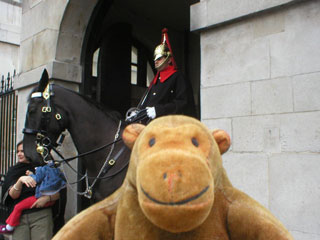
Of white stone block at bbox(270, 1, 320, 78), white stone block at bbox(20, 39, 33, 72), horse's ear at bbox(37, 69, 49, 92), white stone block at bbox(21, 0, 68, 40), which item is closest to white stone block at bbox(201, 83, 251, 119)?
white stone block at bbox(270, 1, 320, 78)

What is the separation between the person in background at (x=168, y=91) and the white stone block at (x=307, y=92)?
98cm

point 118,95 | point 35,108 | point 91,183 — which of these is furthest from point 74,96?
point 118,95

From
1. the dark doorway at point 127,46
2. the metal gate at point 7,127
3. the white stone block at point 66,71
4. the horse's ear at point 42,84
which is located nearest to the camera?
the horse's ear at point 42,84

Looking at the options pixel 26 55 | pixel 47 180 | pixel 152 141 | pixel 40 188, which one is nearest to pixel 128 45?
pixel 26 55

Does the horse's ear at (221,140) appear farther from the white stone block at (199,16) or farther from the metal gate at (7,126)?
the metal gate at (7,126)

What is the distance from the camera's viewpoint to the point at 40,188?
11.3 feet

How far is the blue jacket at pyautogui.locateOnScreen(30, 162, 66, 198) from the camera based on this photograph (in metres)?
3.47

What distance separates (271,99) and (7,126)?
16.5ft

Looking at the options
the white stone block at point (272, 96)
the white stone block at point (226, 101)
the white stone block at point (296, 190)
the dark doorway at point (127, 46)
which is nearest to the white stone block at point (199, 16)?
the white stone block at point (226, 101)

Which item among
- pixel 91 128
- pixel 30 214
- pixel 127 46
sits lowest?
pixel 30 214

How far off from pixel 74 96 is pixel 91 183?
82 centimetres

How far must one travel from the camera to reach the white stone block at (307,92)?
8.04 feet

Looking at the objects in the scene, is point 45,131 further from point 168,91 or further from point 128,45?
point 128,45

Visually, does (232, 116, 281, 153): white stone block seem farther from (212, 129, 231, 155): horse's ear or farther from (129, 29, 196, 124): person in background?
(212, 129, 231, 155): horse's ear
